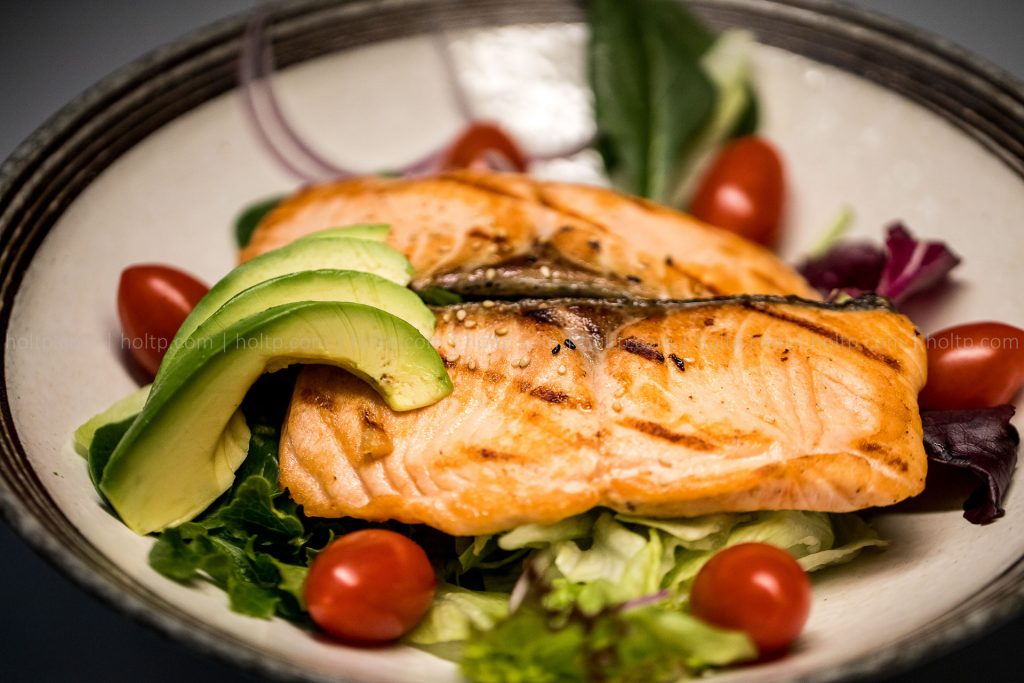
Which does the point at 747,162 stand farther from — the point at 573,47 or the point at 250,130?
the point at 250,130

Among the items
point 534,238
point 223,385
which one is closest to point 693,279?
point 534,238

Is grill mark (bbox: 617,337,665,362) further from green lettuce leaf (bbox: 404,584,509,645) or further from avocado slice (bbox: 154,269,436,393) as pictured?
green lettuce leaf (bbox: 404,584,509,645)

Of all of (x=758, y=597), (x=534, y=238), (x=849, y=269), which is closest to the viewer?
(x=758, y=597)

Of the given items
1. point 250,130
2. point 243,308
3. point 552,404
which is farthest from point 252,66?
point 552,404

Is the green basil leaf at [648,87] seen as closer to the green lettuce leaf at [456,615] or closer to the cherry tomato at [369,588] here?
the green lettuce leaf at [456,615]

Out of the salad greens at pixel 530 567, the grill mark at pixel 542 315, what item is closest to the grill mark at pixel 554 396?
the grill mark at pixel 542 315

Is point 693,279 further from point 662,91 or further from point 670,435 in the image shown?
point 662,91
